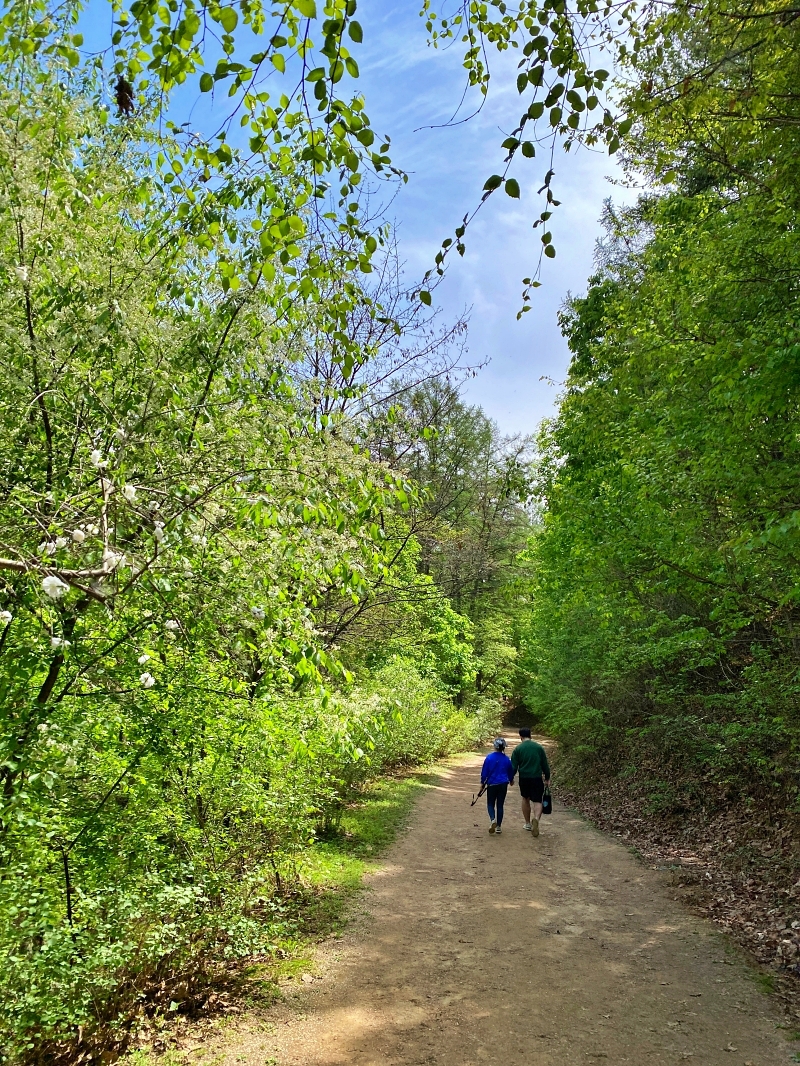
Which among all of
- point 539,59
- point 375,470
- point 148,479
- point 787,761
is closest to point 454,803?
point 787,761

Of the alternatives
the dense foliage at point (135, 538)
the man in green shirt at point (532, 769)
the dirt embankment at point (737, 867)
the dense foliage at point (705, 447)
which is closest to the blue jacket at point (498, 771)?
the man in green shirt at point (532, 769)

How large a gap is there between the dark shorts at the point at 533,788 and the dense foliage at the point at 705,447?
235 centimetres

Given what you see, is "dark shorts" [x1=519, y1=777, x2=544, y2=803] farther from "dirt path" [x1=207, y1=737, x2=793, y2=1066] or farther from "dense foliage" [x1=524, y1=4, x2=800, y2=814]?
"dense foliage" [x1=524, y1=4, x2=800, y2=814]

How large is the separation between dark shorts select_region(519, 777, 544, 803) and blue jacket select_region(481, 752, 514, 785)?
0.78 feet

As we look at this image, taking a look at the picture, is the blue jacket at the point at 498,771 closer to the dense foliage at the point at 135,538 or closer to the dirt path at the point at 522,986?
the dirt path at the point at 522,986

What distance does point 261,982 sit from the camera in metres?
5.25

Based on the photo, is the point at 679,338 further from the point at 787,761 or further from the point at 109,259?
the point at 109,259

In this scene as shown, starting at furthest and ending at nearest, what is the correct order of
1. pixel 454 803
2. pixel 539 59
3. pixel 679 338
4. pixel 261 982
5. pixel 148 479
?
pixel 454 803 < pixel 679 338 < pixel 261 982 < pixel 148 479 < pixel 539 59

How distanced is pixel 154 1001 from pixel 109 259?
5105 millimetres

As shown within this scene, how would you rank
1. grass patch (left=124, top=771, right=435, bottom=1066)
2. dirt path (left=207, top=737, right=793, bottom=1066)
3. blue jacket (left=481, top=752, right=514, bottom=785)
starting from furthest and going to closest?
blue jacket (left=481, top=752, right=514, bottom=785) → grass patch (left=124, top=771, right=435, bottom=1066) → dirt path (left=207, top=737, right=793, bottom=1066)

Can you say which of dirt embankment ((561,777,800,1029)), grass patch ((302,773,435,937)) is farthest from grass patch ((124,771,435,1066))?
dirt embankment ((561,777,800,1029))

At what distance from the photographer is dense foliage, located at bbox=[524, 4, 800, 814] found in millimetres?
5156

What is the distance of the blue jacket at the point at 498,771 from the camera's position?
33.7 ft

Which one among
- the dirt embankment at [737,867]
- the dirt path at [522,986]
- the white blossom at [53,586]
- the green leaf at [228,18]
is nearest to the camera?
the green leaf at [228,18]
